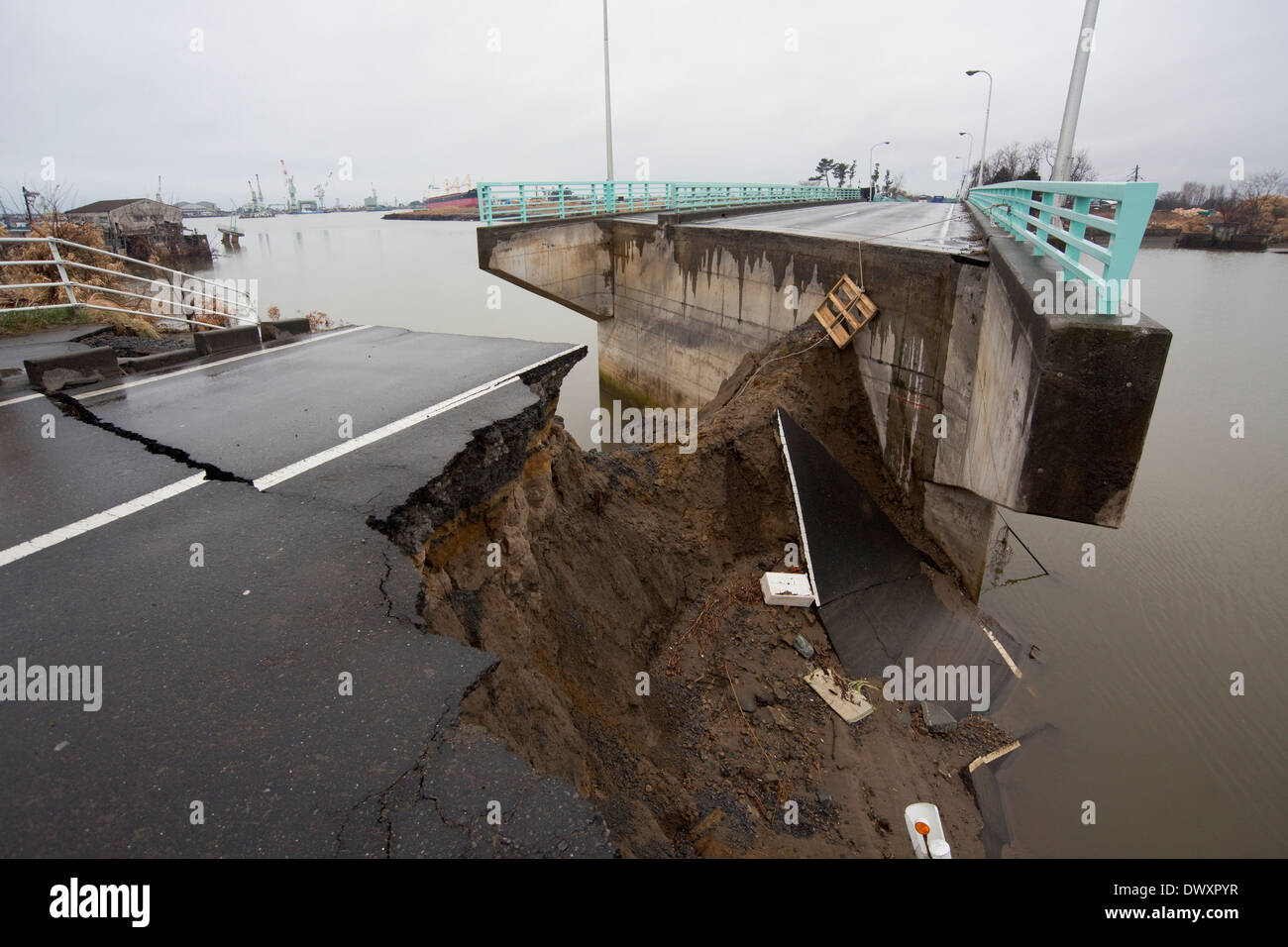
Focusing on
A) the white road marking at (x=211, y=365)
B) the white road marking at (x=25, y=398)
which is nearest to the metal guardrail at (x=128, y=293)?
the white road marking at (x=211, y=365)

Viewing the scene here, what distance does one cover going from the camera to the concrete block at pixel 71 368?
6.54m

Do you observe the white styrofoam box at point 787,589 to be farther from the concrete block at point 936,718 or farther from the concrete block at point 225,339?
the concrete block at point 225,339

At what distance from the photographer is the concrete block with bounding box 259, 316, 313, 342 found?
358 inches

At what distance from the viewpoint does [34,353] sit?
7.70 metres

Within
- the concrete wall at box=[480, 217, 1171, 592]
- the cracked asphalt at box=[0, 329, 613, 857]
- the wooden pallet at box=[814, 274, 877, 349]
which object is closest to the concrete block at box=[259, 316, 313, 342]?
the cracked asphalt at box=[0, 329, 613, 857]

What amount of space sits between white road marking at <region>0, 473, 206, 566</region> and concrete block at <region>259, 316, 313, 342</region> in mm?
5250

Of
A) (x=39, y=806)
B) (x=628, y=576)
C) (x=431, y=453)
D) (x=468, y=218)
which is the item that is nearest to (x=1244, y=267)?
(x=628, y=576)

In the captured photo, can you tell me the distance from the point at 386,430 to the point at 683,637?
14.0 ft

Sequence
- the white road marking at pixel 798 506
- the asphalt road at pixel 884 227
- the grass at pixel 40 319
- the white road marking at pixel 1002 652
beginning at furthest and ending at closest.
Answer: the asphalt road at pixel 884 227
the grass at pixel 40 319
the white road marking at pixel 798 506
the white road marking at pixel 1002 652

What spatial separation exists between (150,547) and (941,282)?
8531 mm

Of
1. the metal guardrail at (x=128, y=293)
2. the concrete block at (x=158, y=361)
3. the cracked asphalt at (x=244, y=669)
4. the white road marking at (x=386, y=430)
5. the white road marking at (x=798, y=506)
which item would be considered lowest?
the white road marking at (x=798, y=506)

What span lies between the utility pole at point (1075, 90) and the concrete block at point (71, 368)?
11750mm

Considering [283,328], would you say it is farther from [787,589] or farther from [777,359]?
[787,589]
